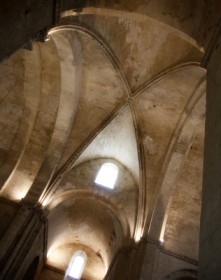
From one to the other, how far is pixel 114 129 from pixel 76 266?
8057 mm

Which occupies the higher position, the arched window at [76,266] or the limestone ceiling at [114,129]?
the limestone ceiling at [114,129]

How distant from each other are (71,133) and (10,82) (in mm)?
2973

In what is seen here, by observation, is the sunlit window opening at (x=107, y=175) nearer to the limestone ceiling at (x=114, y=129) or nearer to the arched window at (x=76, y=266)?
the limestone ceiling at (x=114, y=129)

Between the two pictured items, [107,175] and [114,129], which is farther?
[107,175]

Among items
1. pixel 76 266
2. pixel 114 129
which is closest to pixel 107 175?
pixel 114 129

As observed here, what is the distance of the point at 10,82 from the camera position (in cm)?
1173

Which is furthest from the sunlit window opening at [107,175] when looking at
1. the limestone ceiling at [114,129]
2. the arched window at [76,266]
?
the arched window at [76,266]

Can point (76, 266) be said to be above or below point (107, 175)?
below

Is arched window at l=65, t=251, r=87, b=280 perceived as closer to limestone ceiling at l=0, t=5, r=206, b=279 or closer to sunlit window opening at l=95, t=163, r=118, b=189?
limestone ceiling at l=0, t=5, r=206, b=279

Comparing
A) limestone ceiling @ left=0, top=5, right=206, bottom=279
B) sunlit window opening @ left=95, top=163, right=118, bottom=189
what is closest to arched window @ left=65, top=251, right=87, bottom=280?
limestone ceiling @ left=0, top=5, right=206, bottom=279

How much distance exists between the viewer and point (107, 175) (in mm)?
12547

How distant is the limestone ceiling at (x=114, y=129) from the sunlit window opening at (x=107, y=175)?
0.22 m

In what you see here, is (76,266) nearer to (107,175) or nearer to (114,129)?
(107,175)

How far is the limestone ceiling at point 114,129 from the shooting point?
1005 centimetres
